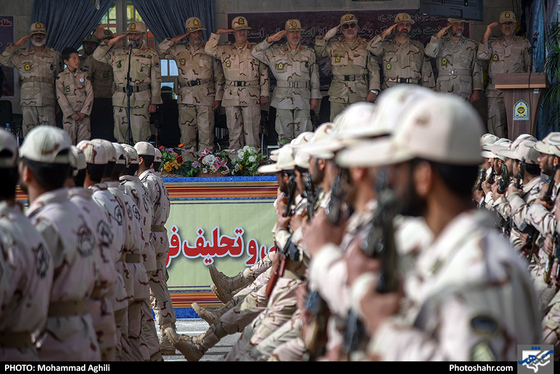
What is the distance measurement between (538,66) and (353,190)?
11.2 metres

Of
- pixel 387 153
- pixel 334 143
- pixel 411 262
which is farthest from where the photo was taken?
pixel 334 143

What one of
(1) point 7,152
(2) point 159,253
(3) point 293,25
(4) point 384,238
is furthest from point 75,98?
(4) point 384,238

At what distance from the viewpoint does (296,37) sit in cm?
1359

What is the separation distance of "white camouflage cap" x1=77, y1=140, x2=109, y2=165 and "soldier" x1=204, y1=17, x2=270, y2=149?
8.26 meters

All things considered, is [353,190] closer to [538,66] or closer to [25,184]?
→ [25,184]

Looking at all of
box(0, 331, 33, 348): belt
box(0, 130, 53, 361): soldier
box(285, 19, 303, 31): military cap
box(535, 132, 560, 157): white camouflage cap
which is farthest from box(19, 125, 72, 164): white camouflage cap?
box(285, 19, 303, 31): military cap

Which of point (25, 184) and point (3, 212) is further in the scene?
point (25, 184)

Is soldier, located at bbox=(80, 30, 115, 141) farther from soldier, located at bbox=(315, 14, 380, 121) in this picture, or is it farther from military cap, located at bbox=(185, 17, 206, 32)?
soldier, located at bbox=(315, 14, 380, 121)

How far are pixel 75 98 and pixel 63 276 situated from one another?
11.2 meters

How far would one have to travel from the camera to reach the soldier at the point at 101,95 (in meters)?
14.7

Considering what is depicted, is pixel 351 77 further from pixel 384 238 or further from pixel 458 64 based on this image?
pixel 384 238

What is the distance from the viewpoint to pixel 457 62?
1355cm

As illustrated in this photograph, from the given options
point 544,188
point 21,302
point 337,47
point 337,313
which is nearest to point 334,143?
point 337,313

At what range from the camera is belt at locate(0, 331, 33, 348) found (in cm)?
300
